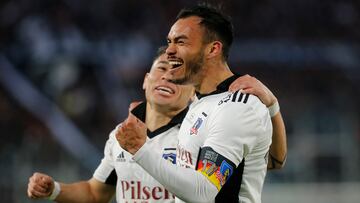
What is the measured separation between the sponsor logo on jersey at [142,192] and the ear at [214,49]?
3.48 ft

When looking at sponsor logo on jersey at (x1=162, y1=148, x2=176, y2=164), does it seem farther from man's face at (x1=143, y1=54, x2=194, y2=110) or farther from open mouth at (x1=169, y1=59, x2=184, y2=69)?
open mouth at (x1=169, y1=59, x2=184, y2=69)

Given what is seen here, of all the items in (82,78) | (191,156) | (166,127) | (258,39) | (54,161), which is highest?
(258,39)

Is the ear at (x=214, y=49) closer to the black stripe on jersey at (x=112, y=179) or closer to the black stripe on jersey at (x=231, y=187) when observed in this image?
the black stripe on jersey at (x=231, y=187)

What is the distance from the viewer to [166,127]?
4.73 metres

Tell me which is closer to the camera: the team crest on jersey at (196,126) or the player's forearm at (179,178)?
the player's forearm at (179,178)

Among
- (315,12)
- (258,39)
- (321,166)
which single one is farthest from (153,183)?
(315,12)

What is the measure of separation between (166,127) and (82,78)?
6576mm

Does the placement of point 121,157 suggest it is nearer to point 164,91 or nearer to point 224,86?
point 164,91

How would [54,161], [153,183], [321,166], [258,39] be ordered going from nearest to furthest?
1. [153,183]
2. [54,161]
3. [321,166]
4. [258,39]

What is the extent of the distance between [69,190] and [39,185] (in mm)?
331

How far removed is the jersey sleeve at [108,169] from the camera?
16.0ft

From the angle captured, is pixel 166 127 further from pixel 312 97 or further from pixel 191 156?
pixel 312 97

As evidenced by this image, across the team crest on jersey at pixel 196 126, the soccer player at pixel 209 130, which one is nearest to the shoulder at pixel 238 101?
the soccer player at pixel 209 130

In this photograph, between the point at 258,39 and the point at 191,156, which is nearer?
the point at 191,156
